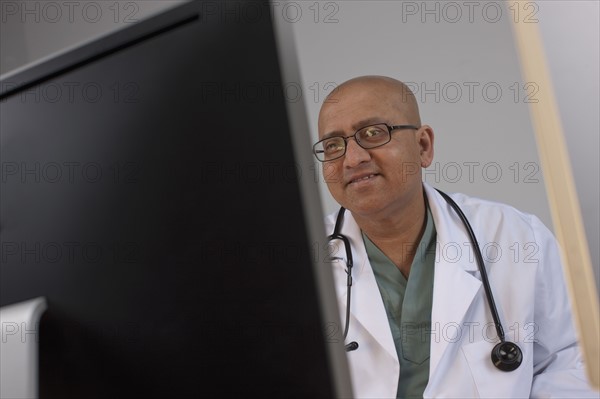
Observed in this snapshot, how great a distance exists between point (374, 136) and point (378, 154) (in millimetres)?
36

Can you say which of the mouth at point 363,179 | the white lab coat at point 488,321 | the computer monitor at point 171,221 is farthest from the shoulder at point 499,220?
the computer monitor at point 171,221

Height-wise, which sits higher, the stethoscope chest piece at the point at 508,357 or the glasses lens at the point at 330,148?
the glasses lens at the point at 330,148

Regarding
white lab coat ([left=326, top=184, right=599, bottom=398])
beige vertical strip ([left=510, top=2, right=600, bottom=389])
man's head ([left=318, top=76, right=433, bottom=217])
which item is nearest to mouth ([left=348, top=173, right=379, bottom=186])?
man's head ([left=318, top=76, right=433, bottom=217])

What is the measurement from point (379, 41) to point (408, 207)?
350mm

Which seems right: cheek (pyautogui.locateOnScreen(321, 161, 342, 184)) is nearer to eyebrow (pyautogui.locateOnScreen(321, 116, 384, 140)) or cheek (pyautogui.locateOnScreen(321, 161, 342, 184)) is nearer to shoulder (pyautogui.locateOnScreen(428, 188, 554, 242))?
eyebrow (pyautogui.locateOnScreen(321, 116, 384, 140))

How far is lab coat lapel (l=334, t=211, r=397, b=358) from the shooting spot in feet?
3.66

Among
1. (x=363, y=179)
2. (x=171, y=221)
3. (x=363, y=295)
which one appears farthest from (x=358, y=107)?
(x=171, y=221)

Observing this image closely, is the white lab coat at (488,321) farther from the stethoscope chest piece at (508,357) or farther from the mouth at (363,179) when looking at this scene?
the mouth at (363,179)

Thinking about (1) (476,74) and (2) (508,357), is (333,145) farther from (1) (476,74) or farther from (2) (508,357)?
(2) (508,357)

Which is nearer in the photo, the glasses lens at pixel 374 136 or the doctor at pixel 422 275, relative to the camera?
the doctor at pixel 422 275

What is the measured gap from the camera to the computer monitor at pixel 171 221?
1.41ft

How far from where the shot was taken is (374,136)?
116 cm

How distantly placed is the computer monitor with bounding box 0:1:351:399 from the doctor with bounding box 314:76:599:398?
0.60m

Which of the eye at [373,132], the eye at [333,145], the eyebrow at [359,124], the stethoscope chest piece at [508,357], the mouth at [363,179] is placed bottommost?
the stethoscope chest piece at [508,357]
